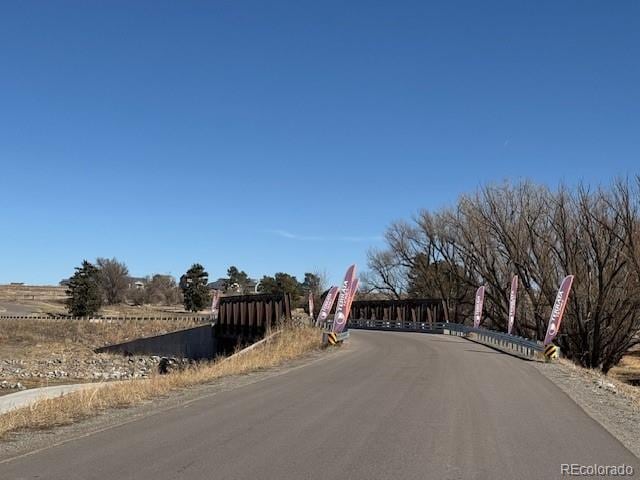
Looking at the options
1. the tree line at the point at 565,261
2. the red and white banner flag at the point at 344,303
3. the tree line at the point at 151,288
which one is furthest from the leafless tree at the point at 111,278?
the red and white banner flag at the point at 344,303

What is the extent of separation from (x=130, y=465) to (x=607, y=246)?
41333 millimetres

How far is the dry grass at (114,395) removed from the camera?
36.3 feet

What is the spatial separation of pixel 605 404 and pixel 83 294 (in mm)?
79087

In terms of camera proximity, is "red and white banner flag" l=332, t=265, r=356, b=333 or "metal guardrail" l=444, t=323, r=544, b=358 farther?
"red and white banner flag" l=332, t=265, r=356, b=333

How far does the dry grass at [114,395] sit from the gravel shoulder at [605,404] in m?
9.07

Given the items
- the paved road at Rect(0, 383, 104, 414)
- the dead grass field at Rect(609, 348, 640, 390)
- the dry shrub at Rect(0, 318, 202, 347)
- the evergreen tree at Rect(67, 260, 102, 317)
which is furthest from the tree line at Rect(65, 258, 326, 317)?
the paved road at Rect(0, 383, 104, 414)

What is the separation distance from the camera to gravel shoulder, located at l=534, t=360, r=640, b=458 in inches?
412

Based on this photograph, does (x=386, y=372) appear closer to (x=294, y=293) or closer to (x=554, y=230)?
(x=554, y=230)

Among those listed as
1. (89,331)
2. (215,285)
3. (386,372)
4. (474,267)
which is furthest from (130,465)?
(215,285)

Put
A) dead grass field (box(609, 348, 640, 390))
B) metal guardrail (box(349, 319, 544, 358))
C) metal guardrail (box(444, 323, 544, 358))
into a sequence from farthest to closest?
dead grass field (box(609, 348, 640, 390)) → metal guardrail (box(349, 319, 544, 358)) → metal guardrail (box(444, 323, 544, 358))

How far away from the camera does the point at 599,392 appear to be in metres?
17.1

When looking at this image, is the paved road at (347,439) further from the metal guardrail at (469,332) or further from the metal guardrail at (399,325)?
the metal guardrail at (399,325)

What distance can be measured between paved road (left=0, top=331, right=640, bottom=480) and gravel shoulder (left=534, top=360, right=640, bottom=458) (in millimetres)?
310

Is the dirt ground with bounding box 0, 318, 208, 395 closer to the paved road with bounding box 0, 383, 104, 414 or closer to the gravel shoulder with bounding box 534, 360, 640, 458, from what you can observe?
the paved road with bounding box 0, 383, 104, 414
